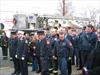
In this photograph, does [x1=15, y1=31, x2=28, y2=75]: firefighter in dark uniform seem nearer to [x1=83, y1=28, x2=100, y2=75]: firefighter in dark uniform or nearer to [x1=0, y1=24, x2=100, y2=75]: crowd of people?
[x1=0, y1=24, x2=100, y2=75]: crowd of people

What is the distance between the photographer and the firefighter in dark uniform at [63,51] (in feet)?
44.0

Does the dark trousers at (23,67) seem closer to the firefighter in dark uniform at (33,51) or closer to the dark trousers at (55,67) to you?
the dark trousers at (55,67)

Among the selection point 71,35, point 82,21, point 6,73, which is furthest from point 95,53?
point 82,21

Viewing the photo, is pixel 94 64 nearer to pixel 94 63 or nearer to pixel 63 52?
pixel 94 63

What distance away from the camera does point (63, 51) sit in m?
13.4

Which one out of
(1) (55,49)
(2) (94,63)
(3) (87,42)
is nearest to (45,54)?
(1) (55,49)

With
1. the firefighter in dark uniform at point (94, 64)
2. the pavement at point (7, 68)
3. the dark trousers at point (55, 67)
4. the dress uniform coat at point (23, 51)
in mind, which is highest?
the firefighter in dark uniform at point (94, 64)

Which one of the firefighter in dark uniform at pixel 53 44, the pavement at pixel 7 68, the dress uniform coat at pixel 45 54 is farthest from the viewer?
the pavement at pixel 7 68

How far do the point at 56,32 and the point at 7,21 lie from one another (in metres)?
15.4

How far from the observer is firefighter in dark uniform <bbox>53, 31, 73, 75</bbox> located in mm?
13398

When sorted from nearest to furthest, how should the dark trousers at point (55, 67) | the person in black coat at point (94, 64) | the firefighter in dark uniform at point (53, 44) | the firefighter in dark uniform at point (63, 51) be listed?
the person in black coat at point (94, 64) → the firefighter in dark uniform at point (63, 51) → the firefighter in dark uniform at point (53, 44) → the dark trousers at point (55, 67)

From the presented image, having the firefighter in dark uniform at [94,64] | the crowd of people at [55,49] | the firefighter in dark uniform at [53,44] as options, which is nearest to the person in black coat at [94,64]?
the firefighter in dark uniform at [94,64]

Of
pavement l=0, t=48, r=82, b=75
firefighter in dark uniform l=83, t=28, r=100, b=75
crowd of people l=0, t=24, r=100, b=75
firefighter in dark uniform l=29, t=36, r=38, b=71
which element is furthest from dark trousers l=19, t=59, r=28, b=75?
firefighter in dark uniform l=83, t=28, r=100, b=75

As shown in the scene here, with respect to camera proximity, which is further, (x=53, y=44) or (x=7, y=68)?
(x=7, y=68)
